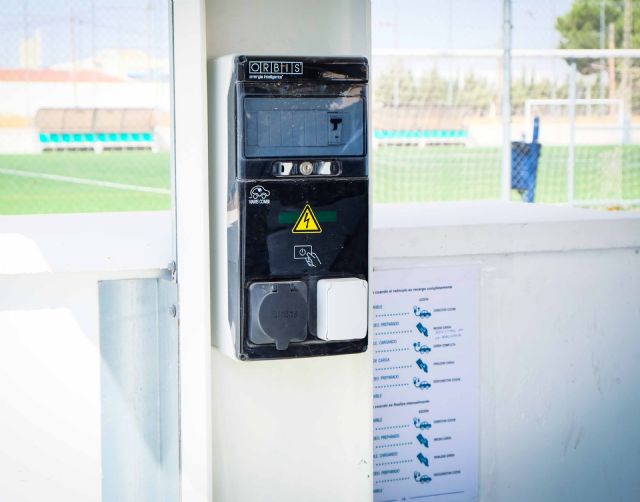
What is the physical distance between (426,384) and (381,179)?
1524 centimetres

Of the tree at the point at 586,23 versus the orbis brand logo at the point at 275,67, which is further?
the tree at the point at 586,23

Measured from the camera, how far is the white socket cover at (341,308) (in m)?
2.06

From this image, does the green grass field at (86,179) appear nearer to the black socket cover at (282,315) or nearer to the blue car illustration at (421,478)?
the blue car illustration at (421,478)

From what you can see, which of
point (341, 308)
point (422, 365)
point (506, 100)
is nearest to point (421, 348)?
point (422, 365)

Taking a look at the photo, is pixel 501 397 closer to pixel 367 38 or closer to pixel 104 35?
pixel 367 38

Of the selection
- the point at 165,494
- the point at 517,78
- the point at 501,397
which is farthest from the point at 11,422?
the point at 517,78

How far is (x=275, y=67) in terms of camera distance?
6.65 ft

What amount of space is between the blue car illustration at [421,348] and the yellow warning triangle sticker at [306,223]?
2.93 ft

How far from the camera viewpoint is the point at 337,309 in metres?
2.06

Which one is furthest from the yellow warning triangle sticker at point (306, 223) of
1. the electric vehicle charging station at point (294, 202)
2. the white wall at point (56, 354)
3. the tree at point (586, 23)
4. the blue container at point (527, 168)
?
the tree at point (586, 23)

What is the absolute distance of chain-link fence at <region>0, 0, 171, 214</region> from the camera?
14.4 m

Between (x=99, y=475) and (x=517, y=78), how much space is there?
71.8 ft

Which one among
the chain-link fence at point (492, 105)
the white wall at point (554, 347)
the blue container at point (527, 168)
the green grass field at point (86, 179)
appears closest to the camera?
the white wall at point (554, 347)

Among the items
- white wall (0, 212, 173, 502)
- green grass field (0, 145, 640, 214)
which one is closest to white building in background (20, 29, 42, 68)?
green grass field (0, 145, 640, 214)
